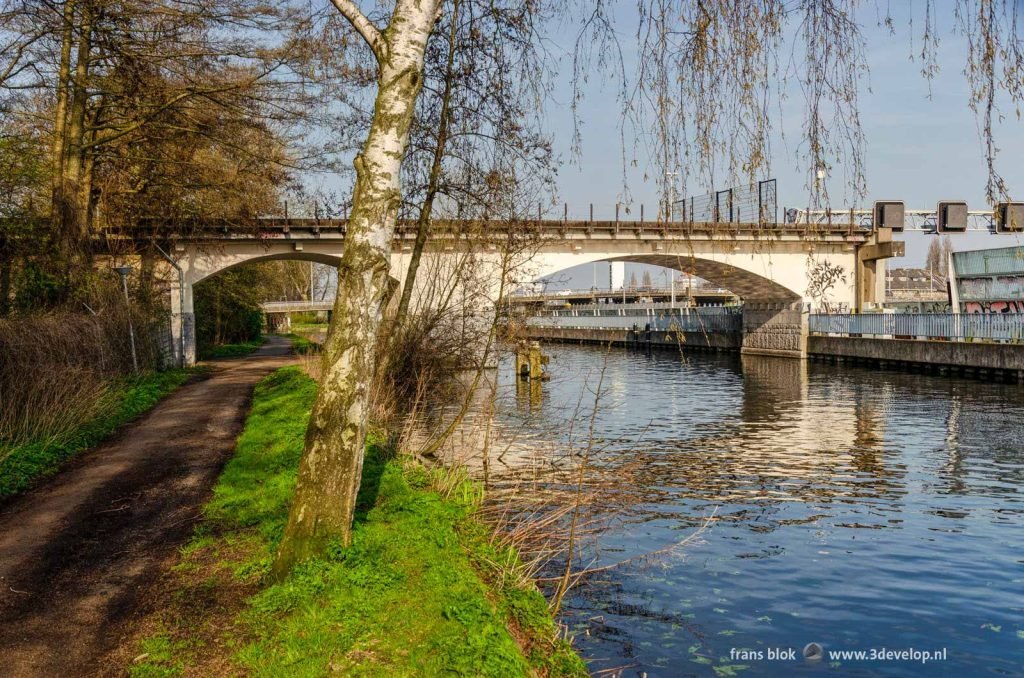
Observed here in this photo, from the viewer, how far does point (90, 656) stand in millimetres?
5473

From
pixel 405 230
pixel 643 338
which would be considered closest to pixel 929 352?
pixel 405 230

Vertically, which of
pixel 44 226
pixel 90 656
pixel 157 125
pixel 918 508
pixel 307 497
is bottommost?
pixel 918 508

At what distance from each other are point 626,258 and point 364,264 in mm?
35385

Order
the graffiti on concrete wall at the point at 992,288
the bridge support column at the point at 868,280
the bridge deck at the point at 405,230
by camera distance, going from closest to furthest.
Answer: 1. the bridge deck at the point at 405,230
2. the graffiti on concrete wall at the point at 992,288
3. the bridge support column at the point at 868,280

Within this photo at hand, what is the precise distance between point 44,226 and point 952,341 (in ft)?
104

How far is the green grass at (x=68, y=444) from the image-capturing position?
10.3m

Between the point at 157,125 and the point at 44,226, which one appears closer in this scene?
the point at 44,226

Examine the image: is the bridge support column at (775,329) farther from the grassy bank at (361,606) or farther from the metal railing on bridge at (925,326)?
the grassy bank at (361,606)

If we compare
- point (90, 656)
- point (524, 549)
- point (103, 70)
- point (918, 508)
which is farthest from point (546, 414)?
point (90, 656)

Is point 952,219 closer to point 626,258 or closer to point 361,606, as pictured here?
point 361,606

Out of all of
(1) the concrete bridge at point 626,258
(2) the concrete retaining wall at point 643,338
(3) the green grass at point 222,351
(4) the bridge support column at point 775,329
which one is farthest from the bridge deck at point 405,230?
(2) the concrete retaining wall at point 643,338

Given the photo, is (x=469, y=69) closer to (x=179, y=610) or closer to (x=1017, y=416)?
(x=179, y=610)

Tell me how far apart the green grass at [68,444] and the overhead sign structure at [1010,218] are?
10.3 m

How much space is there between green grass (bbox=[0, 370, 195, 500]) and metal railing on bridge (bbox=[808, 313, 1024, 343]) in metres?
28.3
